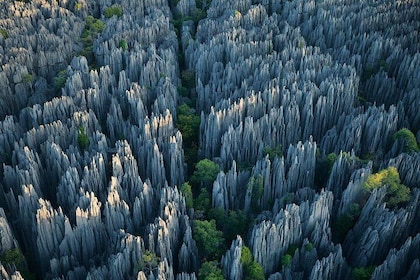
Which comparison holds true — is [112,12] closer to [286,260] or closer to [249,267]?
[249,267]

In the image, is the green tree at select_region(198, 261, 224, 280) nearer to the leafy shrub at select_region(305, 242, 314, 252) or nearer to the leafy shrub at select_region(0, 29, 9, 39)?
the leafy shrub at select_region(305, 242, 314, 252)

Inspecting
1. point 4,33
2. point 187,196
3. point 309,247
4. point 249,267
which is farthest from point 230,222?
point 4,33


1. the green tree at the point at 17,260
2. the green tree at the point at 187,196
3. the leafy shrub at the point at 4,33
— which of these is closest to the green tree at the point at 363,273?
the green tree at the point at 187,196

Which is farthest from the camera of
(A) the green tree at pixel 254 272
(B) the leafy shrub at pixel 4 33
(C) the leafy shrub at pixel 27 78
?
(B) the leafy shrub at pixel 4 33

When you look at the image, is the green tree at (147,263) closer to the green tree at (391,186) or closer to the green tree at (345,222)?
the green tree at (345,222)

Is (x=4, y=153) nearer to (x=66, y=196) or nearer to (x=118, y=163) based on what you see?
(x=66, y=196)

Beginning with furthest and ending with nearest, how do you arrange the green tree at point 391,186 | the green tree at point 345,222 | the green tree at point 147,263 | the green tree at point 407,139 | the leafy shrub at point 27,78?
1. the leafy shrub at point 27,78
2. the green tree at point 407,139
3. the green tree at point 345,222
4. the green tree at point 391,186
5. the green tree at point 147,263

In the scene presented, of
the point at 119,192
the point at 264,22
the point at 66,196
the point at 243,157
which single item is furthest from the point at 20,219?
the point at 264,22
